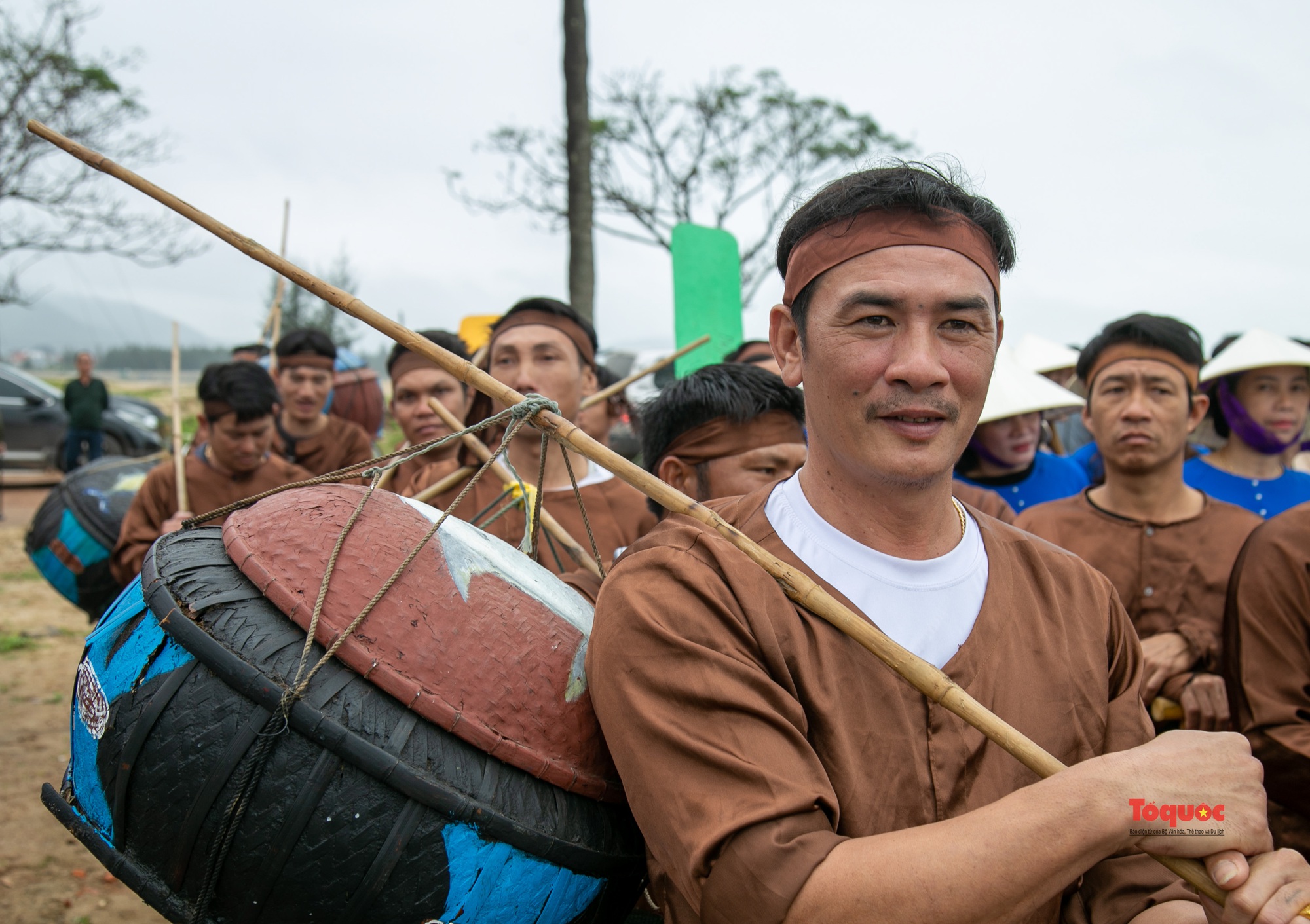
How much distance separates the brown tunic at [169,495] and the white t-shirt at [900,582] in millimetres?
2991

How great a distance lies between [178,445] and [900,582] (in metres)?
3.61

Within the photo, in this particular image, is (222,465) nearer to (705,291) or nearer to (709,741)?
(705,291)

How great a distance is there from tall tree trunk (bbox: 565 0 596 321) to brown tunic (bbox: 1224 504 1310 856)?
5714 mm

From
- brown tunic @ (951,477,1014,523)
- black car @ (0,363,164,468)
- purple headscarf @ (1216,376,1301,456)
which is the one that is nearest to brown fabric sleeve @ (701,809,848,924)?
brown tunic @ (951,477,1014,523)

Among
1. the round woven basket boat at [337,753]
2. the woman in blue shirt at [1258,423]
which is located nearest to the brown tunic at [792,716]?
the round woven basket boat at [337,753]

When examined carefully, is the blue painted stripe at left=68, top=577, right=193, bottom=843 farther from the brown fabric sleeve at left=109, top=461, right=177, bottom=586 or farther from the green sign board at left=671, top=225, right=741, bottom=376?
the green sign board at left=671, top=225, right=741, bottom=376

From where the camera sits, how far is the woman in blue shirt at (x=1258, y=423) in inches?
135

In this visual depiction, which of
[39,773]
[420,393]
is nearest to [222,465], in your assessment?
[420,393]

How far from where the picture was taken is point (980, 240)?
1.56 meters

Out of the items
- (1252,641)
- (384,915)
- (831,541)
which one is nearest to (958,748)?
(831,541)

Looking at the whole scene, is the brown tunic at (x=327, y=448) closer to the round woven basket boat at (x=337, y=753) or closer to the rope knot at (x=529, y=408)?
the rope knot at (x=529, y=408)

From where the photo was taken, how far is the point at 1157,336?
117 inches

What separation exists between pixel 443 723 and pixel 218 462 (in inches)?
141

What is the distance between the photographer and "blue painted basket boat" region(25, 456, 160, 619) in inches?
163
